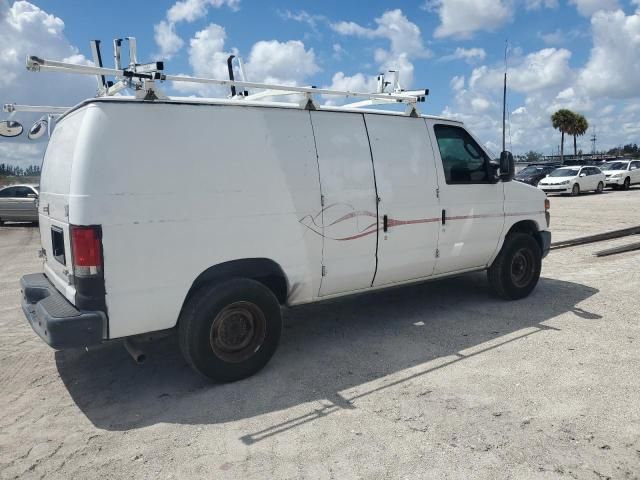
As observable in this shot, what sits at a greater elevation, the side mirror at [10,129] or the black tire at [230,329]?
the side mirror at [10,129]

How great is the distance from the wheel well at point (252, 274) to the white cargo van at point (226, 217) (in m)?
0.01

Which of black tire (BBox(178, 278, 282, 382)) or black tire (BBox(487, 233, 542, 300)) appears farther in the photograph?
black tire (BBox(487, 233, 542, 300))

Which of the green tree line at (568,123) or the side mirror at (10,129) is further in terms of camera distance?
the green tree line at (568,123)

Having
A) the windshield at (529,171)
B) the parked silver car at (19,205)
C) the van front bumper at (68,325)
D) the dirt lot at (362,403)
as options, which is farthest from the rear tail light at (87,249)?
the windshield at (529,171)

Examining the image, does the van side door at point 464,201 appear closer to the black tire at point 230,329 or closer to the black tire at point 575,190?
the black tire at point 230,329

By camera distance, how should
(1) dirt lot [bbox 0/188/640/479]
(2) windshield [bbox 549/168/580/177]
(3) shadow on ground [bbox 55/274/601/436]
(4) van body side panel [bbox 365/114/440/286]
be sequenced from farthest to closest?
(2) windshield [bbox 549/168/580/177] < (4) van body side panel [bbox 365/114/440/286] < (3) shadow on ground [bbox 55/274/601/436] < (1) dirt lot [bbox 0/188/640/479]

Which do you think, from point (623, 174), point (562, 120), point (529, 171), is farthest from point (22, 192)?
point (562, 120)

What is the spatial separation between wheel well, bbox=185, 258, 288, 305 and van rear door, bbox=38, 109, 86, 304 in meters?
0.97

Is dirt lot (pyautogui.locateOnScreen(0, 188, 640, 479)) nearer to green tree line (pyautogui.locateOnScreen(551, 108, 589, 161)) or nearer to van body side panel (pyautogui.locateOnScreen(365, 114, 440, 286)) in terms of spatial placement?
van body side panel (pyautogui.locateOnScreen(365, 114, 440, 286))

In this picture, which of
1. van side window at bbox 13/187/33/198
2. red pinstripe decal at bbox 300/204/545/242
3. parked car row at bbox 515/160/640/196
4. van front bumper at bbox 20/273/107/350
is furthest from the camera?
parked car row at bbox 515/160/640/196

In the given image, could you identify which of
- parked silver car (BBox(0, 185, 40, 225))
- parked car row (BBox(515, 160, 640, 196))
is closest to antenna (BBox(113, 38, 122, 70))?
parked silver car (BBox(0, 185, 40, 225))

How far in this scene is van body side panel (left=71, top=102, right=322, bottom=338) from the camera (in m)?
3.72

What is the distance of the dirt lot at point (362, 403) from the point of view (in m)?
3.16

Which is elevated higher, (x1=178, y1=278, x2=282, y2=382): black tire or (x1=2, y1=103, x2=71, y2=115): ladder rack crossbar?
(x1=2, y1=103, x2=71, y2=115): ladder rack crossbar
